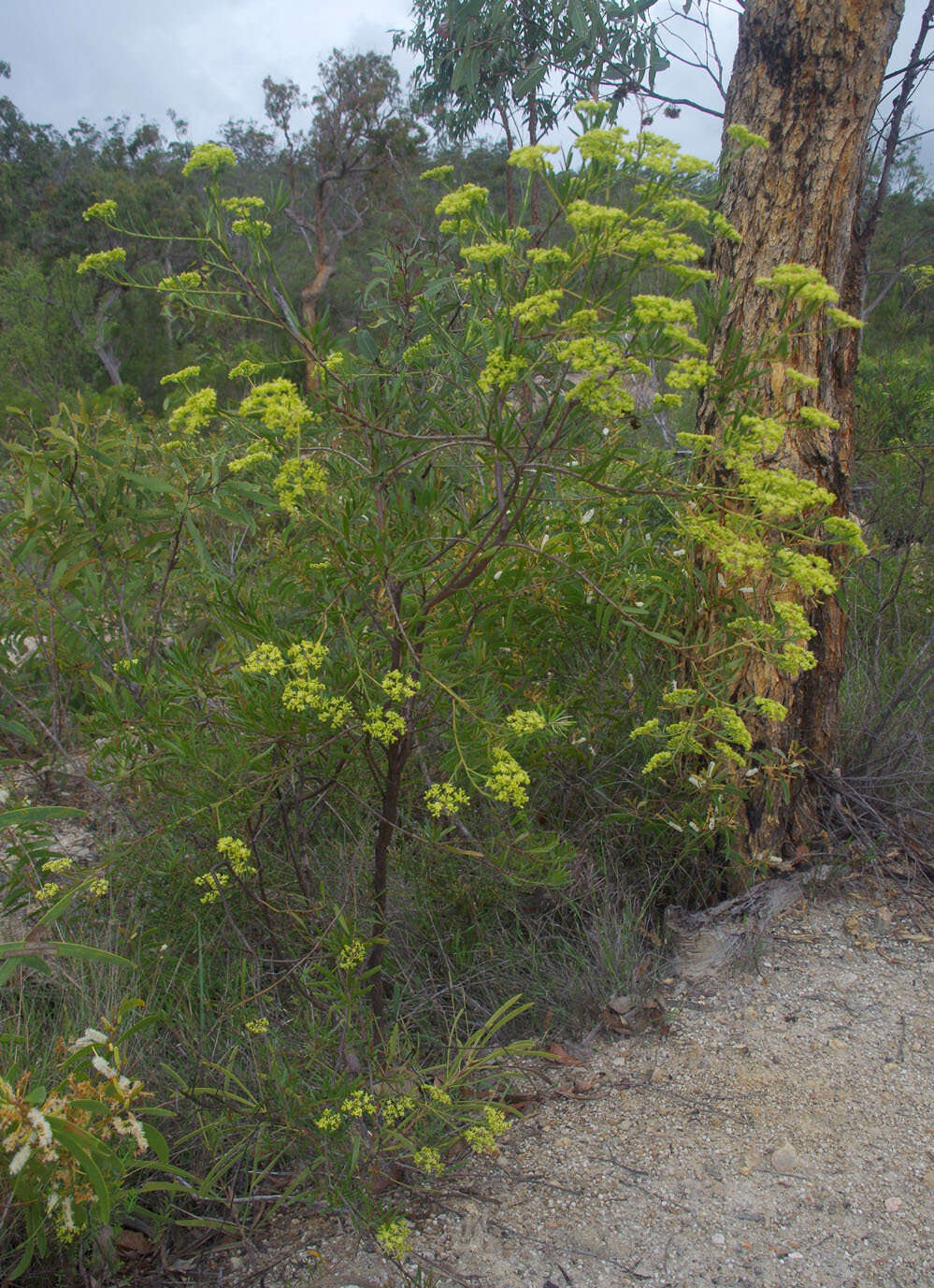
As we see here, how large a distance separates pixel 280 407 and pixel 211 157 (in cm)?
48

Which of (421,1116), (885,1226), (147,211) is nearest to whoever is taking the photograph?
(885,1226)

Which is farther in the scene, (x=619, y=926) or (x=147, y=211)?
(x=147, y=211)

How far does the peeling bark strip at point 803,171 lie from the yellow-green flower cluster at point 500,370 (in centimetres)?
118

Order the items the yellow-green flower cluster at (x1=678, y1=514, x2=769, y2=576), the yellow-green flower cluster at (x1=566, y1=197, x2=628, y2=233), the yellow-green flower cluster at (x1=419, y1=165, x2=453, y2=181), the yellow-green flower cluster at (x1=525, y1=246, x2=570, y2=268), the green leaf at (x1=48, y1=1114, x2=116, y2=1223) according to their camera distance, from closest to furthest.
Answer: the green leaf at (x1=48, y1=1114, x2=116, y2=1223) → the yellow-green flower cluster at (x1=566, y1=197, x2=628, y2=233) → the yellow-green flower cluster at (x1=525, y1=246, x2=570, y2=268) → the yellow-green flower cluster at (x1=678, y1=514, x2=769, y2=576) → the yellow-green flower cluster at (x1=419, y1=165, x2=453, y2=181)

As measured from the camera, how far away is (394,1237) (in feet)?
4.95

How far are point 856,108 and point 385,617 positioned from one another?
2.04 meters

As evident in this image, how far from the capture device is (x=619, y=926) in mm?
2430

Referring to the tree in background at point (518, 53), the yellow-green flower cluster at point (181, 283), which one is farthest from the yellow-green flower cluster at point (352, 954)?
the tree in background at point (518, 53)

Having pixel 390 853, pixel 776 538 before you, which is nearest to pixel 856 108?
pixel 776 538

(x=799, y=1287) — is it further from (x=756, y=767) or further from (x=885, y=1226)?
(x=756, y=767)

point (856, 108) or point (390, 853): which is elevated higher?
point (856, 108)

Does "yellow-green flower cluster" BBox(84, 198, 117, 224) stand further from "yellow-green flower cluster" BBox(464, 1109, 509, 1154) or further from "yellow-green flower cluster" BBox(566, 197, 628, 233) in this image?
"yellow-green flower cluster" BBox(464, 1109, 509, 1154)

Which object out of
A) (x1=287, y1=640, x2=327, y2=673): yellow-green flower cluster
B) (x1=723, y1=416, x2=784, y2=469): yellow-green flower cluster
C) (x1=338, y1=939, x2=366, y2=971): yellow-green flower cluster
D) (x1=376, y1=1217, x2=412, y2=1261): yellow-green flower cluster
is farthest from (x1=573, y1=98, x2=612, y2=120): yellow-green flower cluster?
(x1=376, y1=1217, x2=412, y2=1261): yellow-green flower cluster

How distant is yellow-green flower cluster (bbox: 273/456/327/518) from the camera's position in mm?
1530
